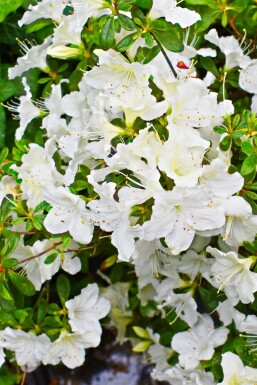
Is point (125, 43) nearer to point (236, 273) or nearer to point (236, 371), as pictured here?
point (236, 273)

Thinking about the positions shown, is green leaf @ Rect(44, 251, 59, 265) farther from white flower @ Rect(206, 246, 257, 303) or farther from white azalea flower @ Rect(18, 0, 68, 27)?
white azalea flower @ Rect(18, 0, 68, 27)

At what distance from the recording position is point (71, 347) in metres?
1.94

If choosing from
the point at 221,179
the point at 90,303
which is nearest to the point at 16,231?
the point at 90,303

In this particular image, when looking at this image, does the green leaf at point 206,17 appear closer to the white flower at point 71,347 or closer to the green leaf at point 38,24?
the green leaf at point 38,24

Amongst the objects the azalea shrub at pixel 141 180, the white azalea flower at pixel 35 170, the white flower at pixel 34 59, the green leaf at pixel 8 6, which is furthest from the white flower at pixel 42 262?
the green leaf at pixel 8 6

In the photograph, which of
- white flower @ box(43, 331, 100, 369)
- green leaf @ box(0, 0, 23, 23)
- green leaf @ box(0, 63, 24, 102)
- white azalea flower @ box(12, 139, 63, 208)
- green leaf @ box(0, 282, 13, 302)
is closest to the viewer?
green leaf @ box(0, 282, 13, 302)

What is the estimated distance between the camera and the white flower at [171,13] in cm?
159

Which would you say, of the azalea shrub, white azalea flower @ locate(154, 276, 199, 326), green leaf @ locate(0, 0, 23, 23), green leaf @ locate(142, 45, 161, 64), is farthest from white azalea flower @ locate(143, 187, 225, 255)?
green leaf @ locate(0, 0, 23, 23)

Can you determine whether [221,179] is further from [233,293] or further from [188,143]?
[233,293]

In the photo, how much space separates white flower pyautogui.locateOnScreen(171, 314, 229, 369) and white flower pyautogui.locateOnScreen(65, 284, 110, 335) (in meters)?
0.23

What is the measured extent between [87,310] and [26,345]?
19 centimetres

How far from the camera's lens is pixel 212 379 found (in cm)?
189

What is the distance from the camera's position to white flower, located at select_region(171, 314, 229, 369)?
6.29 ft

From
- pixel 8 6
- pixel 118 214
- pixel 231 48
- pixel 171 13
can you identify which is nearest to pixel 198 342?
pixel 118 214
